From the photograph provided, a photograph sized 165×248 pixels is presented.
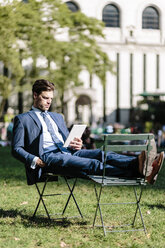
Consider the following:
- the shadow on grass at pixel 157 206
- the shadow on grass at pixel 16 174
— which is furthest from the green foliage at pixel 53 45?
the shadow on grass at pixel 157 206

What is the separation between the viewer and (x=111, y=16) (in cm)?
3753

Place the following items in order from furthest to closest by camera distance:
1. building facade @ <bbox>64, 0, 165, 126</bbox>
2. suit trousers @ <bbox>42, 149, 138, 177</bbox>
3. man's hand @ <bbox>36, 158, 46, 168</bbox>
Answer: building facade @ <bbox>64, 0, 165, 126</bbox>, man's hand @ <bbox>36, 158, 46, 168</bbox>, suit trousers @ <bbox>42, 149, 138, 177</bbox>

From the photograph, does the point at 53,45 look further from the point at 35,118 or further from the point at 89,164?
the point at 89,164

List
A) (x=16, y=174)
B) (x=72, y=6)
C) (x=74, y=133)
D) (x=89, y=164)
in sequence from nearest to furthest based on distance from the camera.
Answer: (x=89, y=164), (x=74, y=133), (x=16, y=174), (x=72, y=6)

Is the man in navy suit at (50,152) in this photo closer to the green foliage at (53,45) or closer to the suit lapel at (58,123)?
the suit lapel at (58,123)

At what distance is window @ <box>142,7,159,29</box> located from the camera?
38156mm

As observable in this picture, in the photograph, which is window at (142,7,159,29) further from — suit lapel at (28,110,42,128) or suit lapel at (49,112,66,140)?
suit lapel at (28,110,42,128)

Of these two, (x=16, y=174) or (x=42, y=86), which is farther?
(x=16, y=174)

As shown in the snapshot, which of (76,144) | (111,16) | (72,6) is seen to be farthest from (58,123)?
(111,16)

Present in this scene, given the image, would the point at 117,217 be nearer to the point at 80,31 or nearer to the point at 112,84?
the point at 80,31

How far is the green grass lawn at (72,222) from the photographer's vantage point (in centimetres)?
427

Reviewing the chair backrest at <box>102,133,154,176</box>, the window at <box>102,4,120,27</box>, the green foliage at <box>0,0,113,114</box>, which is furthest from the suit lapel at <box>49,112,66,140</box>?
the window at <box>102,4,120,27</box>

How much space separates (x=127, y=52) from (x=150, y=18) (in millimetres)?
4140

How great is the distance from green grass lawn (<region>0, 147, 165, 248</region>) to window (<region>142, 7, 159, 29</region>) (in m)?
32.6
